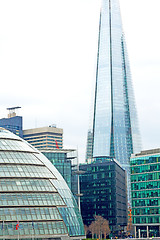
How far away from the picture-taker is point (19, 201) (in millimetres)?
100125

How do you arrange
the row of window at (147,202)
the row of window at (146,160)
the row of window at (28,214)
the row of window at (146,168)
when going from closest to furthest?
the row of window at (28,214)
the row of window at (146,168)
the row of window at (146,160)
the row of window at (147,202)

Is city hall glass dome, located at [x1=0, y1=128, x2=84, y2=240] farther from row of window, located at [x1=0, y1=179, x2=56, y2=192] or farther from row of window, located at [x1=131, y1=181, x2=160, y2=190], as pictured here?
row of window, located at [x1=131, y1=181, x2=160, y2=190]

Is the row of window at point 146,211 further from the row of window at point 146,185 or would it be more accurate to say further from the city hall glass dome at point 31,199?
the city hall glass dome at point 31,199

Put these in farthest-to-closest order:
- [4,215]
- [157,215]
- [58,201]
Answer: [157,215]
[58,201]
[4,215]

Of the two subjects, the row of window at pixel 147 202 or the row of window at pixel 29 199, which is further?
the row of window at pixel 147 202

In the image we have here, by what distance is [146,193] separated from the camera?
194 m

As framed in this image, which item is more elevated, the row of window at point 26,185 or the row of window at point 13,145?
the row of window at point 13,145

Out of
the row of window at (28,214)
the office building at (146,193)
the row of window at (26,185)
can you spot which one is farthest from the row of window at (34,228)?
the office building at (146,193)

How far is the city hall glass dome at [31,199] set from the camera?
97812mm

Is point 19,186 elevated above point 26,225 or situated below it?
above

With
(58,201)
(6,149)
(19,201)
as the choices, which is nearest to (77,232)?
(58,201)

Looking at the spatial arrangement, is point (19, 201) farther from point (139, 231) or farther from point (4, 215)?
point (139, 231)

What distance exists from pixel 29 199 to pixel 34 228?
5.62m

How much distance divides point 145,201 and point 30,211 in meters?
101
